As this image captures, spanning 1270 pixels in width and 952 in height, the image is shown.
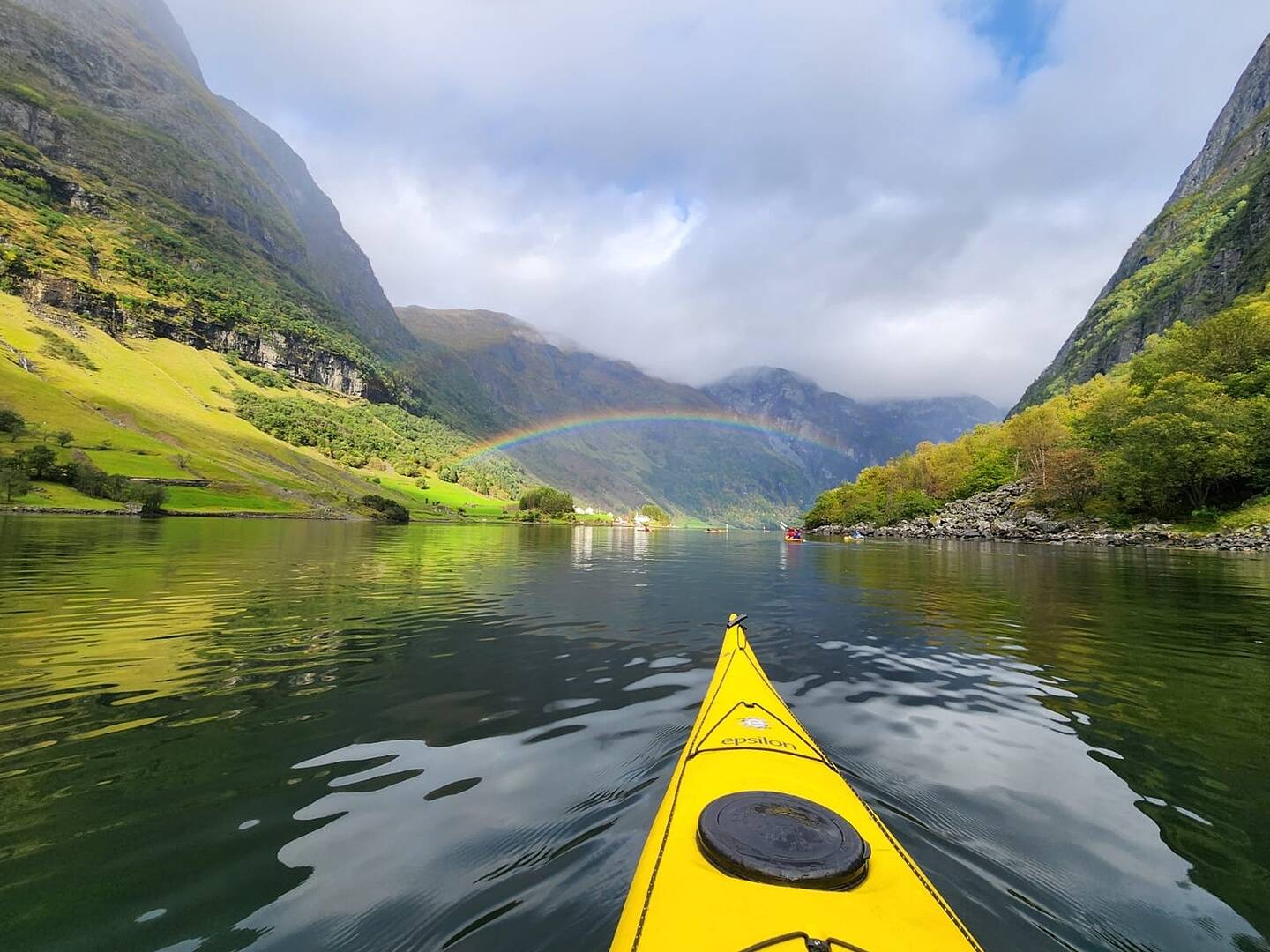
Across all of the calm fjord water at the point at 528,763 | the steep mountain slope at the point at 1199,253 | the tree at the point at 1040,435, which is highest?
the steep mountain slope at the point at 1199,253

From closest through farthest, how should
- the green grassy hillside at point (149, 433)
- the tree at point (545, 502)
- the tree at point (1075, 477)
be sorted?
the tree at point (1075, 477) → the green grassy hillside at point (149, 433) → the tree at point (545, 502)

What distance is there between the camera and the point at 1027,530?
72312 mm

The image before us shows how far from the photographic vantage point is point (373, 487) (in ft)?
595

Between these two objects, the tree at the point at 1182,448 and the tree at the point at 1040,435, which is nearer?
the tree at the point at 1182,448

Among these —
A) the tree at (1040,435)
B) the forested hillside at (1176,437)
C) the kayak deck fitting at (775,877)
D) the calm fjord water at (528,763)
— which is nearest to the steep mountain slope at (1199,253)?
the forested hillside at (1176,437)

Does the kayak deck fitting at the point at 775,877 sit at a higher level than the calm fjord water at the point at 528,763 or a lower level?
higher

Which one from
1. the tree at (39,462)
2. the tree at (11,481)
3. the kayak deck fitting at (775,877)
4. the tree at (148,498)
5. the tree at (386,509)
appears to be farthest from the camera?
the tree at (386,509)

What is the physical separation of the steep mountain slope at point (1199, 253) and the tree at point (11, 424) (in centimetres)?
20786

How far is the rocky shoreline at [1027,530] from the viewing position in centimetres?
4775

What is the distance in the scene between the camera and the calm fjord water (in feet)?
14.9

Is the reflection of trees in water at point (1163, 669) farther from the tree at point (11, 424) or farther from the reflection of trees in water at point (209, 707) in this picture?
the tree at point (11, 424)

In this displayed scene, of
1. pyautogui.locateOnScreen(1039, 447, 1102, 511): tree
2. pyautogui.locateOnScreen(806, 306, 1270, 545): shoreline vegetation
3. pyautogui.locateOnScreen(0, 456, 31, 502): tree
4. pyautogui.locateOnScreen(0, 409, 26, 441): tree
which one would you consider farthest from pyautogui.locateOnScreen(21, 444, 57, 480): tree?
pyautogui.locateOnScreen(1039, 447, 1102, 511): tree

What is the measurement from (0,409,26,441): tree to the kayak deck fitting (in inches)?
5746

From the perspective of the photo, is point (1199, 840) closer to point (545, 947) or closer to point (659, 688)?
point (545, 947)
